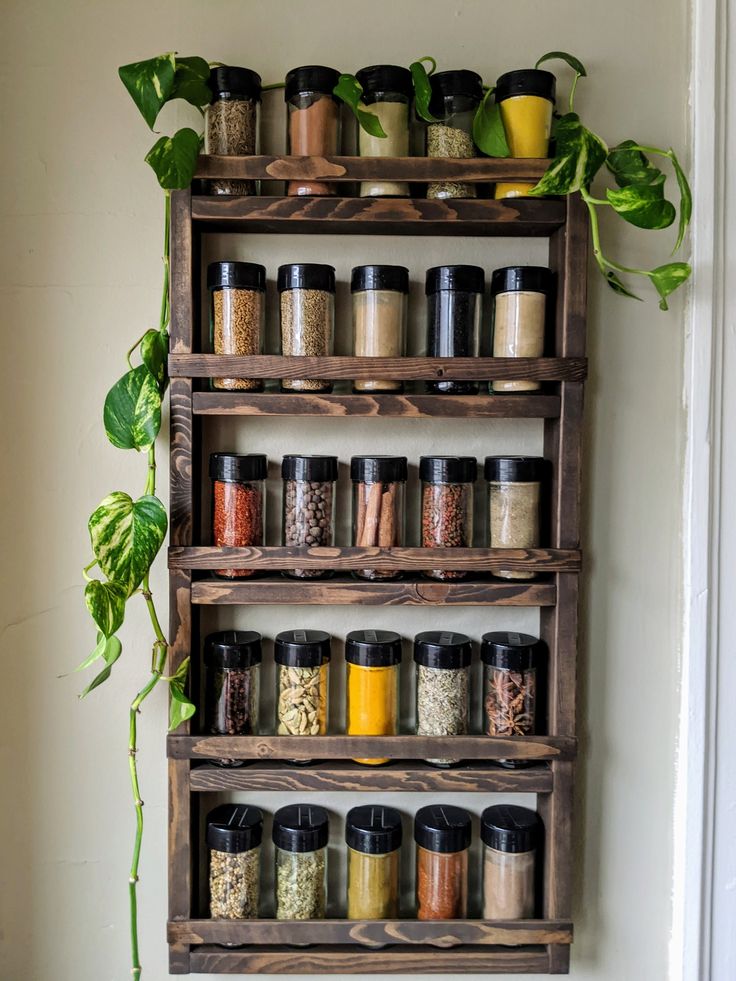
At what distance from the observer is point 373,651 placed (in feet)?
3.64

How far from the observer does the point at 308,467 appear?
109cm

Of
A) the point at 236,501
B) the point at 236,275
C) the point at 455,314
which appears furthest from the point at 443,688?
the point at 236,275

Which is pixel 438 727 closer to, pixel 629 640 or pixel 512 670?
pixel 512 670

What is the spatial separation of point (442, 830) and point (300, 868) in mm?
213

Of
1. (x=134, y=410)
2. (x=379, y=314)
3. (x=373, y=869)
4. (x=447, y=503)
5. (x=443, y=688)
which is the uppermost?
(x=379, y=314)

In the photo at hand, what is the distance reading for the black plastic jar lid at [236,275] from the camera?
3.57 feet

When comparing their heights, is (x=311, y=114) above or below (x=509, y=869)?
above

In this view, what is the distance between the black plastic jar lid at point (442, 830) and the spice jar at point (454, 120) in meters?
0.91

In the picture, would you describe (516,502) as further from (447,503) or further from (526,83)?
(526,83)

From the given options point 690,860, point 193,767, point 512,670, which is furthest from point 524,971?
point 193,767

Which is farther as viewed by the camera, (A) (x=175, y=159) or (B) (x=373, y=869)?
(B) (x=373, y=869)

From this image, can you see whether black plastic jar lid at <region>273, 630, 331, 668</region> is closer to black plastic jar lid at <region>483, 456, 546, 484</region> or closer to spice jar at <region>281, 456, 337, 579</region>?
spice jar at <region>281, 456, 337, 579</region>

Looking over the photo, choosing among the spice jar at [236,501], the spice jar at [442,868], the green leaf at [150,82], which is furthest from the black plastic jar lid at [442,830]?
the green leaf at [150,82]

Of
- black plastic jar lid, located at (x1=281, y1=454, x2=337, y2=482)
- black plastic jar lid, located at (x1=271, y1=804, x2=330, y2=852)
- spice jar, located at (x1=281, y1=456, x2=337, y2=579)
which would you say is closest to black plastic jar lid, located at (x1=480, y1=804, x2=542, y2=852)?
black plastic jar lid, located at (x1=271, y1=804, x2=330, y2=852)
